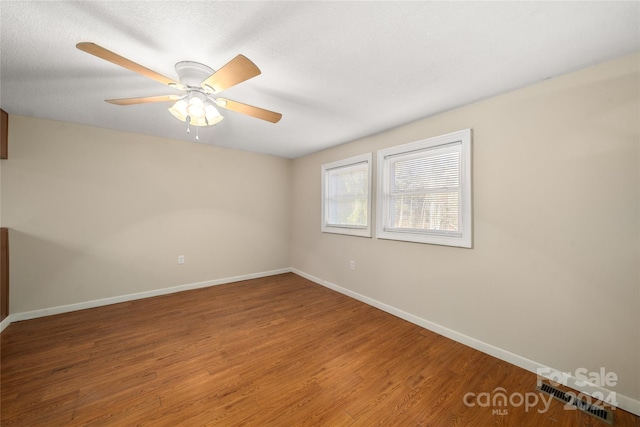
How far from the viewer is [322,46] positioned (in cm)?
154

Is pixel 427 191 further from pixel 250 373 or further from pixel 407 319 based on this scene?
pixel 250 373

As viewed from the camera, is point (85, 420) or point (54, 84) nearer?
point (85, 420)

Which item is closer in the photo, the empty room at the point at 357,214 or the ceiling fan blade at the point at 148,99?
the empty room at the point at 357,214

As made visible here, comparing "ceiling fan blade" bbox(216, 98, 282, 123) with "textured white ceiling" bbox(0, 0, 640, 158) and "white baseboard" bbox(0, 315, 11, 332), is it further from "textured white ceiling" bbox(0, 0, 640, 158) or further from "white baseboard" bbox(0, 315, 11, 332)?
"white baseboard" bbox(0, 315, 11, 332)

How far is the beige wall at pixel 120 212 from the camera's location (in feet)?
9.10

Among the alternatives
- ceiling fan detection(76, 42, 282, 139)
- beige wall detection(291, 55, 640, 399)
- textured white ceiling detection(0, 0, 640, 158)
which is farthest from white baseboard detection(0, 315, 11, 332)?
beige wall detection(291, 55, 640, 399)

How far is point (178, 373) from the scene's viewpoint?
6.12ft

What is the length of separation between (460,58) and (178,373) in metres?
3.22

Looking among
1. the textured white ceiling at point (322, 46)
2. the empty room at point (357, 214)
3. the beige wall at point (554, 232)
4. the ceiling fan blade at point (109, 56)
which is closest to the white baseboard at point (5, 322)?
the empty room at point (357, 214)

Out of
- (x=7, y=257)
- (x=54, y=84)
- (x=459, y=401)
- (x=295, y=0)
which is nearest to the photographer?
(x=295, y=0)

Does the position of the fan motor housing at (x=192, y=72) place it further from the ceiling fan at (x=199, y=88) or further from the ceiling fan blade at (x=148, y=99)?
the ceiling fan blade at (x=148, y=99)

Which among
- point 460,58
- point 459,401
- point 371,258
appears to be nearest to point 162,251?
point 371,258

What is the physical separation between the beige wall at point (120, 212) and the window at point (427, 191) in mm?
2517

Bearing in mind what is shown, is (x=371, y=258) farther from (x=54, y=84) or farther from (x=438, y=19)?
(x=54, y=84)
